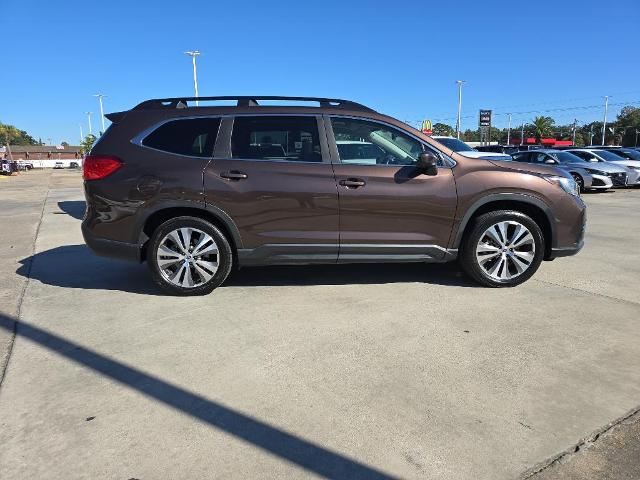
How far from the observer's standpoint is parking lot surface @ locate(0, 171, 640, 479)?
2383mm

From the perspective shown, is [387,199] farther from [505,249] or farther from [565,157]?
[565,157]

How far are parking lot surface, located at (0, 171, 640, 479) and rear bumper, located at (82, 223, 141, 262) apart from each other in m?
0.42

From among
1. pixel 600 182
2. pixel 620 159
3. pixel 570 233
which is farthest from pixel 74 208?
pixel 620 159

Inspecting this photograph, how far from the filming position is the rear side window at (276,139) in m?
4.64

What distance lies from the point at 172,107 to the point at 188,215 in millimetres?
1095

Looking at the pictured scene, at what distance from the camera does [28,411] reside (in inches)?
109

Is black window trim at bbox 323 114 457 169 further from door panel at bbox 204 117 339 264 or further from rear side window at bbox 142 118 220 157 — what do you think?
rear side window at bbox 142 118 220 157

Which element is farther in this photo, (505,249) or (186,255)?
(505,249)

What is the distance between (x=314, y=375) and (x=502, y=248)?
8.66ft

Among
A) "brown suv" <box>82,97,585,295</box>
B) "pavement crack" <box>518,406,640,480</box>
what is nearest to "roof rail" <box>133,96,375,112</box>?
"brown suv" <box>82,97,585,295</box>

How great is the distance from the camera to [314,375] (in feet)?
10.4

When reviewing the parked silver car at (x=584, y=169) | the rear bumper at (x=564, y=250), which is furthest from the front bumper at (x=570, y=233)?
the parked silver car at (x=584, y=169)

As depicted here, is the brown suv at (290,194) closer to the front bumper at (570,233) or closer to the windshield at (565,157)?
the front bumper at (570,233)

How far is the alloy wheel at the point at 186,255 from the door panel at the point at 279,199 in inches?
12.1
